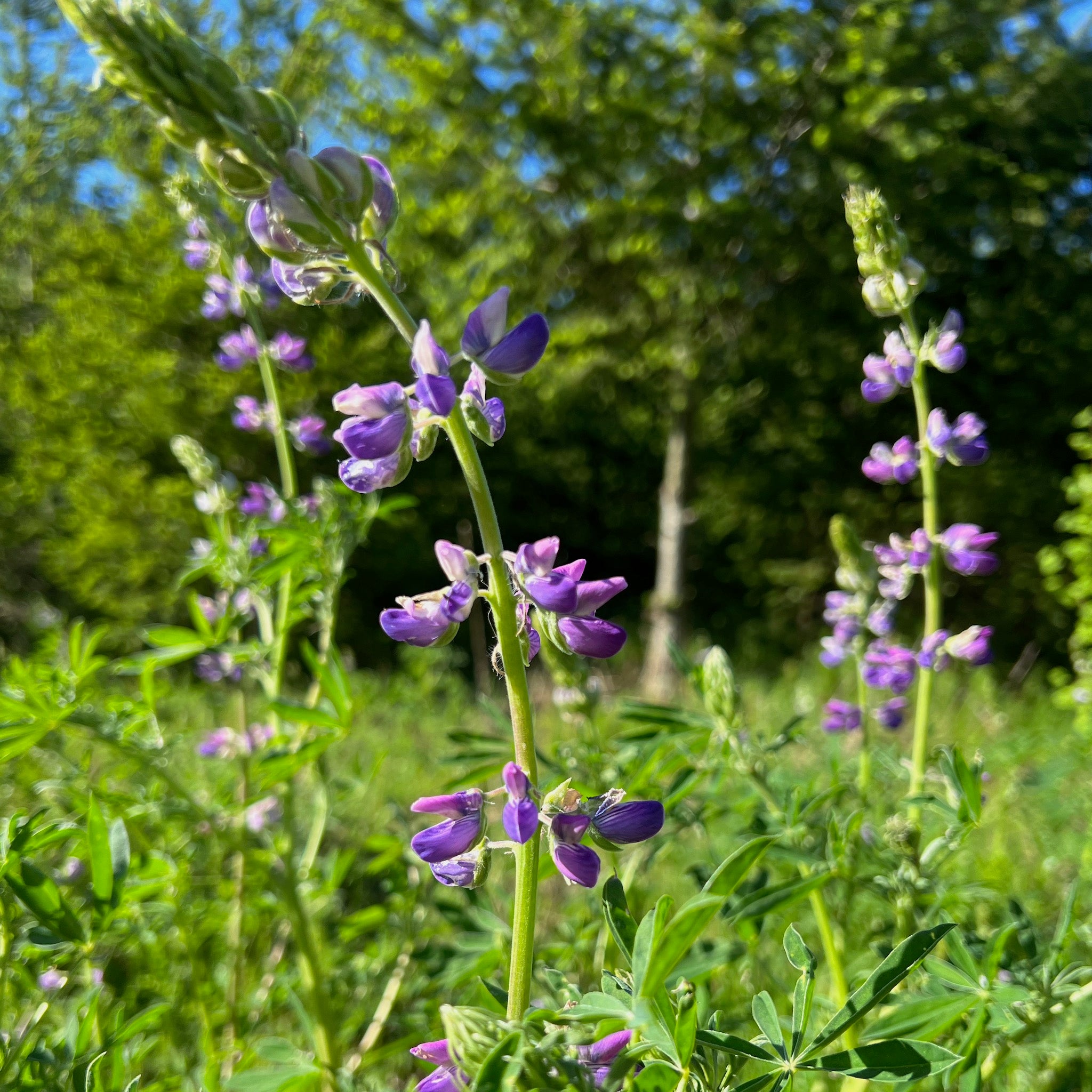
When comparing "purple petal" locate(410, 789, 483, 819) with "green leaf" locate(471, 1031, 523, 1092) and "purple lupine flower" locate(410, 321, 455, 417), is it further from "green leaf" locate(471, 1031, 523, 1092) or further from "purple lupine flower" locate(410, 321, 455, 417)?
"purple lupine flower" locate(410, 321, 455, 417)

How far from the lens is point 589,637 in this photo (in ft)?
2.31

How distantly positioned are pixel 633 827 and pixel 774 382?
7296mm

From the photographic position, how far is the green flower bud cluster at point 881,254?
124 centimetres

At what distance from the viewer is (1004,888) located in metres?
2.18

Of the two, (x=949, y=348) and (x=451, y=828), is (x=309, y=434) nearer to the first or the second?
(x=949, y=348)

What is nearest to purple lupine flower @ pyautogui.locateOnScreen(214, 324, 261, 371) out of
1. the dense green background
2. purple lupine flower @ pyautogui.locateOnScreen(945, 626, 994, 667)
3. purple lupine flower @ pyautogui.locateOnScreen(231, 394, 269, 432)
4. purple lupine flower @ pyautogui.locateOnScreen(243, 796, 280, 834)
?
purple lupine flower @ pyautogui.locateOnScreen(231, 394, 269, 432)

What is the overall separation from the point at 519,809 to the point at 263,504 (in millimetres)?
1599

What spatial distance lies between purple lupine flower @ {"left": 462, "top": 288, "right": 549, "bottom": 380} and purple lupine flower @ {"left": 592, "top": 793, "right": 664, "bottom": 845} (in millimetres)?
350

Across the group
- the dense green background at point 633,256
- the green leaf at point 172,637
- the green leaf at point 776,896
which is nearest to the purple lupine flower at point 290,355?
the green leaf at point 172,637

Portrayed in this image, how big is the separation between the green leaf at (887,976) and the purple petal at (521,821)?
0.29 m

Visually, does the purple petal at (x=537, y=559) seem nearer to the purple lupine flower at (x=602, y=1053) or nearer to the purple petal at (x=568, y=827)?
the purple petal at (x=568, y=827)

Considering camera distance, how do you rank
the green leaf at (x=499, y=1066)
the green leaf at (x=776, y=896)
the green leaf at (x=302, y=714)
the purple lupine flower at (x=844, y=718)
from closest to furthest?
the green leaf at (x=499, y=1066) < the green leaf at (x=776, y=896) < the green leaf at (x=302, y=714) < the purple lupine flower at (x=844, y=718)

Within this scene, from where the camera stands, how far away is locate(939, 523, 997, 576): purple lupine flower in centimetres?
133

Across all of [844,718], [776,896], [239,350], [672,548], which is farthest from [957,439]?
[672,548]
